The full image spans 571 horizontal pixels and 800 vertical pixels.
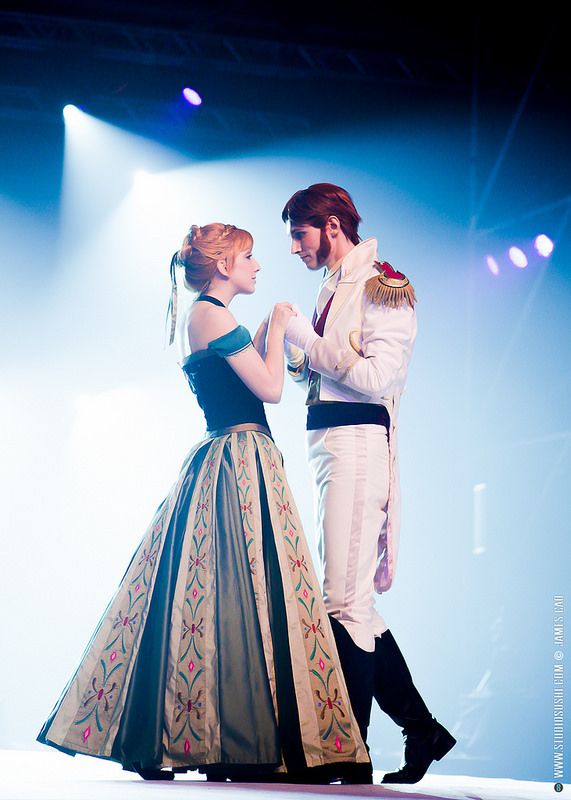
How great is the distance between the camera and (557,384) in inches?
164

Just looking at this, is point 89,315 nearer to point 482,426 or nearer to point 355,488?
point 482,426

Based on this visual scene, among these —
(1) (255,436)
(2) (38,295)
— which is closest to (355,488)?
(1) (255,436)

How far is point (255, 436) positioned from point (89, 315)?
202 centimetres

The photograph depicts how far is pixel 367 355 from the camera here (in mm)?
2666

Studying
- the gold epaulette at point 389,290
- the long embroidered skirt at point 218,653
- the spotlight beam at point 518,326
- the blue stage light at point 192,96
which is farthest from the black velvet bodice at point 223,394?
the blue stage light at point 192,96

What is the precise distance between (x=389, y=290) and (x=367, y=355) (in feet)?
0.68

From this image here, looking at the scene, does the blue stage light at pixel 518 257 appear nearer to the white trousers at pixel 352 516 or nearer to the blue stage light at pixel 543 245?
the blue stage light at pixel 543 245

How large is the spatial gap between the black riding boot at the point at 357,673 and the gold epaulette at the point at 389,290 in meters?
0.92

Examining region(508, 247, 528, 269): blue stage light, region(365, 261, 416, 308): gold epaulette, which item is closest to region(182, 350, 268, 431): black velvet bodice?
region(365, 261, 416, 308): gold epaulette

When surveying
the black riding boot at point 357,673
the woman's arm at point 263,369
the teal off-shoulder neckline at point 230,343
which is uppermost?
the teal off-shoulder neckline at point 230,343

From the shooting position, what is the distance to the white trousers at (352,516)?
2.54m

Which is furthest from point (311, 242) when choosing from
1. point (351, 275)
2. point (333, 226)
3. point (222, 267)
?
point (222, 267)

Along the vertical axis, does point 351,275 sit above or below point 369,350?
above

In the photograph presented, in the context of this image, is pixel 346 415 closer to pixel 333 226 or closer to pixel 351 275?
pixel 351 275
